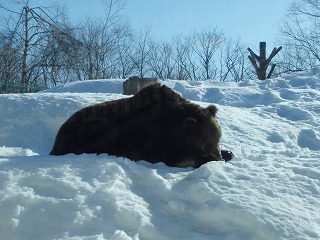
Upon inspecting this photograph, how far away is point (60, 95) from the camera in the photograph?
8.15 metres

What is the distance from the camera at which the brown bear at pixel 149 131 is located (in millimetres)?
5035

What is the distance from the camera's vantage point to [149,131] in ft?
17.0

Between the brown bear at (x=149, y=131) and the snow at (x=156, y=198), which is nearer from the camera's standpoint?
the snow at (x=156, y=198)

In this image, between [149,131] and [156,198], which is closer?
[156,198]

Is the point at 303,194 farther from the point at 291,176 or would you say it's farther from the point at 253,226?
the point at 253,226

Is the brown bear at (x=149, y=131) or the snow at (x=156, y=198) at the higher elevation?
the brown bear at (x=149, y=131)

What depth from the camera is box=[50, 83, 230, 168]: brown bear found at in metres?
5.04

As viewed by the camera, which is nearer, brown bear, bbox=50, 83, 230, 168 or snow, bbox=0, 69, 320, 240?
snow, bbox=0, 69, 320, 240

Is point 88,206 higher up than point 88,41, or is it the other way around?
point 88,41

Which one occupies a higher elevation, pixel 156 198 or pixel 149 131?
pixel 149 131

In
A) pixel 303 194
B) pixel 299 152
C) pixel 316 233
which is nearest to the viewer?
pixel 316 233

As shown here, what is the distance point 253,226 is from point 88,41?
30.1 m

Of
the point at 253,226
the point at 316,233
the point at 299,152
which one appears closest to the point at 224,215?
the point at 253,226

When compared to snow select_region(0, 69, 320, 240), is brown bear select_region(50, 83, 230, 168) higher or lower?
higher
